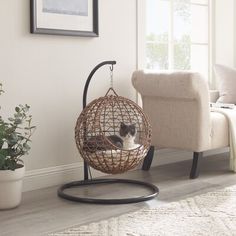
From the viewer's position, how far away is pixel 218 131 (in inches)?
142

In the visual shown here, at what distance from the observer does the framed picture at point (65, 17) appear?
3.17m

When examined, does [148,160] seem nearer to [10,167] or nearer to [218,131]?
[218,131]

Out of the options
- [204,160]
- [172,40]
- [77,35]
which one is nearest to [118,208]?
[77,35]

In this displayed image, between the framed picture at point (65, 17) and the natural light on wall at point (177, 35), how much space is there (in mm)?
1013

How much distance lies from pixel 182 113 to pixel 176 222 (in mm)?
1230

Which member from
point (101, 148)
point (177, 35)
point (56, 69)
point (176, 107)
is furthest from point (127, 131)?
point (177, 35)

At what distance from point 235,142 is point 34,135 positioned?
1.52 metres

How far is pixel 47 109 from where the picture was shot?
3287 millimetres

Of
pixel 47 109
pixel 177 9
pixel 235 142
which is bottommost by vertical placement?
pixel 235 142

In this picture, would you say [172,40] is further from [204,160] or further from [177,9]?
[204,160]

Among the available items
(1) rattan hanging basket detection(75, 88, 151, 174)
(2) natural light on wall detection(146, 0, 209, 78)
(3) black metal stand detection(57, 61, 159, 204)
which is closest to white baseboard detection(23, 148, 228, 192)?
(3) black metal stand detection(57, 61, 159, 204)

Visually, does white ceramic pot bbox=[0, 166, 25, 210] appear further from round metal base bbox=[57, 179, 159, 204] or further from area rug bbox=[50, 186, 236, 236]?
area rug bbox=[50, 186, 236, 236]

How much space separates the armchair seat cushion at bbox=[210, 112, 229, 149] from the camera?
3562 mm

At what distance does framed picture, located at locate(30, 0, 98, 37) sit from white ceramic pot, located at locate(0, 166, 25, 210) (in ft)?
3.16
